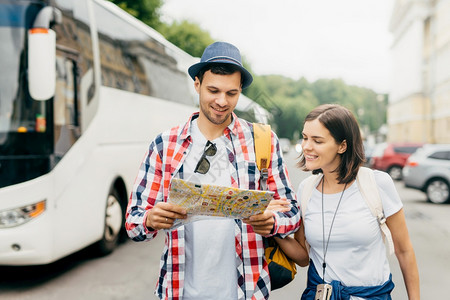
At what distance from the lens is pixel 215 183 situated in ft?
7.24

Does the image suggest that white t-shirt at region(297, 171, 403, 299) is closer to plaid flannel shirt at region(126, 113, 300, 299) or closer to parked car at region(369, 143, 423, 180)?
plaid flannel shirt at region(126, 113, 300, 299)

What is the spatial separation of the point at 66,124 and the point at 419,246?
5.56 metres

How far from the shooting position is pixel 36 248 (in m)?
5.23

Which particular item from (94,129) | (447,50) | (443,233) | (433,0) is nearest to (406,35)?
(433,0)

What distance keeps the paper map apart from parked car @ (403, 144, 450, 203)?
12.7 metres

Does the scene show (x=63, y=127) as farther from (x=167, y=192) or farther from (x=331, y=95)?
(x=331, y=95)

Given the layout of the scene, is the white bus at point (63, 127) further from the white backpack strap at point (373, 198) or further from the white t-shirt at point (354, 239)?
the white backpack strap at point (373, 198)

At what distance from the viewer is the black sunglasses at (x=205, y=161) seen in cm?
221

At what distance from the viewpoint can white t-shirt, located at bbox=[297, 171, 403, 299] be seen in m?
2.32

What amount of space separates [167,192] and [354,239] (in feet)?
2.87

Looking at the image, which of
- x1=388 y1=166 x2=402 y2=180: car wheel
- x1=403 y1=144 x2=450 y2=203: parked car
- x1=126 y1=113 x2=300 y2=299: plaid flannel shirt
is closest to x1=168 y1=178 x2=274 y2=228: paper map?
x1=126 y1=113 x2=300 y2=299: plaid flannel shirt

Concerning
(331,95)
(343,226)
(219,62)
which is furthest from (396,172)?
(331,95)

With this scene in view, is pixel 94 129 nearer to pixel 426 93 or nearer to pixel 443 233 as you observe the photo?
pixel 443 233

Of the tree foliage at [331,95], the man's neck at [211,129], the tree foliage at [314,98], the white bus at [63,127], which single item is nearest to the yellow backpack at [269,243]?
the man's neck at [211,129]
